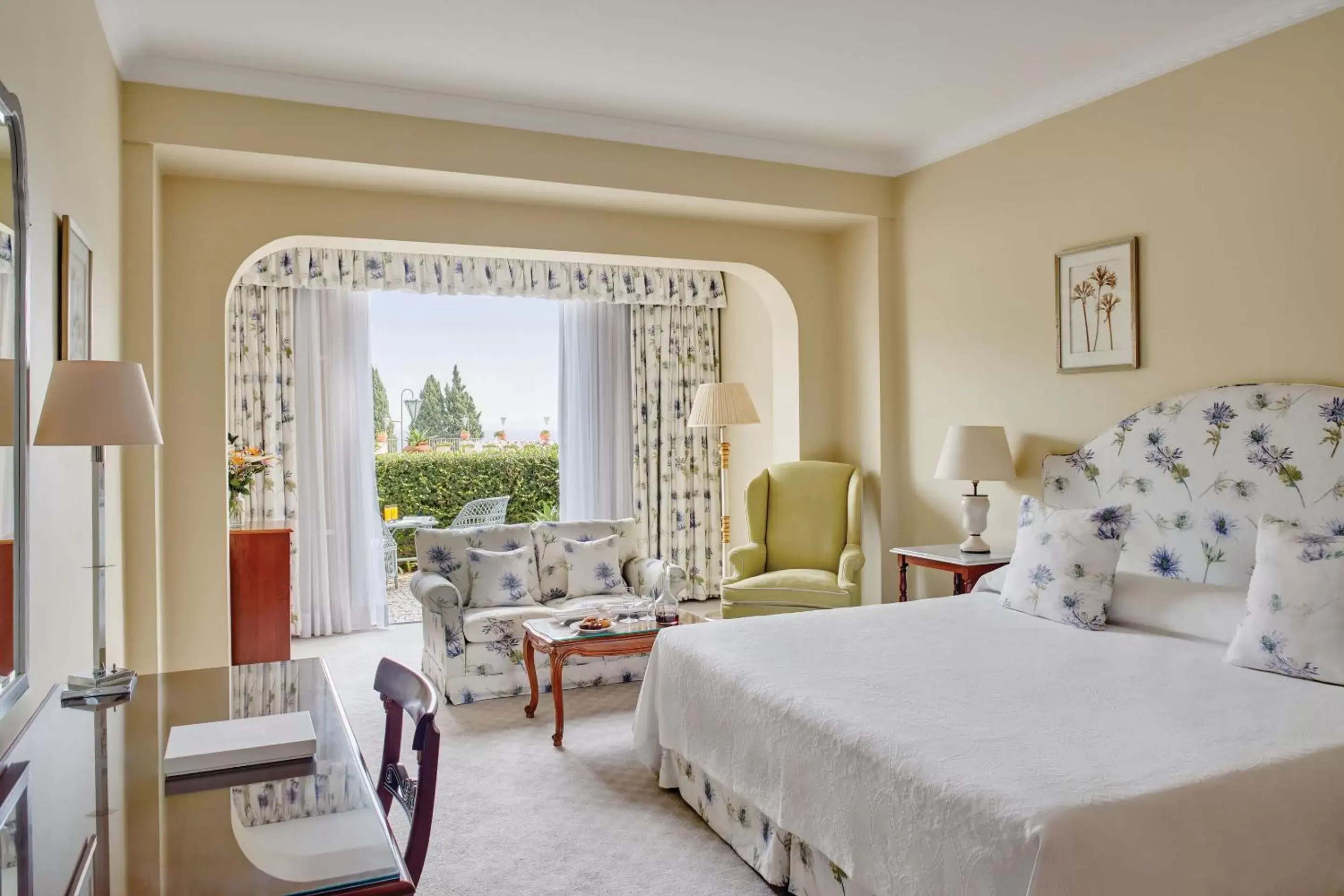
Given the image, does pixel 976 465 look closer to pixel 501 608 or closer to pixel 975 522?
pixel 975 522

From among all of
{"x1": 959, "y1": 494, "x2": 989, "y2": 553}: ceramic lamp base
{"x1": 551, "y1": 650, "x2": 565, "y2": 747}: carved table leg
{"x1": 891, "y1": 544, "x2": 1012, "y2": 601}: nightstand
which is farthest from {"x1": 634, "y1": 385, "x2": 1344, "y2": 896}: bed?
{"x1": 551, "y1": 650, "x2": 565, "y2": 747}: carved table leg

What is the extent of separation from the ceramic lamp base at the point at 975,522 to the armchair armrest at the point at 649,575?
57.6 inches

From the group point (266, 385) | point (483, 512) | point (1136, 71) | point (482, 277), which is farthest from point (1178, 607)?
point (483, 512)

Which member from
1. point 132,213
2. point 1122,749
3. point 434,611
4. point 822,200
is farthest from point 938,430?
point 132,213

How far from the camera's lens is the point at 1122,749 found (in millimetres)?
2127

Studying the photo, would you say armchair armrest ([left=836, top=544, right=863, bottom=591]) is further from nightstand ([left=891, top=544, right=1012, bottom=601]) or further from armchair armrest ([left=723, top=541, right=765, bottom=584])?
armchair armrest ([left=723, top=541, right=765, bottom=584])

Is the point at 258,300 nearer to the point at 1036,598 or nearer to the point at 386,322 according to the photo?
the point at 386,322

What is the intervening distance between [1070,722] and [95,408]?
98.9 inches

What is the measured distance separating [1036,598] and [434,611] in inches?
109

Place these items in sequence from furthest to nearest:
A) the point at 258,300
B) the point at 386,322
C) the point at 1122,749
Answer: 1. the point at 386,322
2. the point at 258,300
3. the point at 1122,749

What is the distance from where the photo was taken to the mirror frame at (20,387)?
1.92 metres

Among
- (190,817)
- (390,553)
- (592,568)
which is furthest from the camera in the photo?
(390,553)

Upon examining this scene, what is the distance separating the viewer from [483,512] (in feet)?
25.7

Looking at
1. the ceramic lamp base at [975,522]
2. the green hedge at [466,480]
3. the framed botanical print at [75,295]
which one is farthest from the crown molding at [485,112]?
the green hedge at [466,480]
